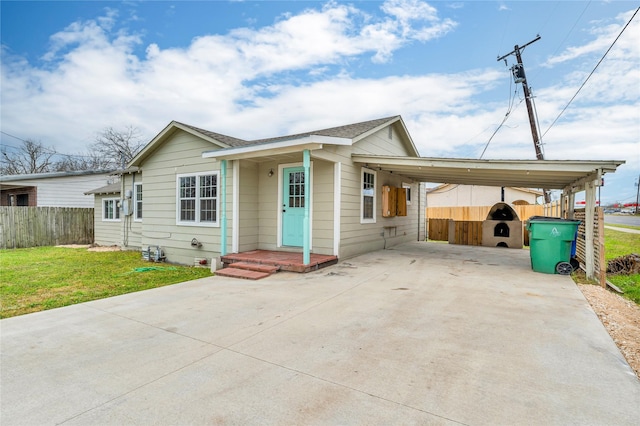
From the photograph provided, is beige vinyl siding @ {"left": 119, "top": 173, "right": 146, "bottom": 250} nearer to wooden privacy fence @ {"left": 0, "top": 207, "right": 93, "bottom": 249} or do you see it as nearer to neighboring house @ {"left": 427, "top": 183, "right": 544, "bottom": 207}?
wooden privacy fence @ {"left": 0, "top": 207, "right": 93, "bottom": 249}

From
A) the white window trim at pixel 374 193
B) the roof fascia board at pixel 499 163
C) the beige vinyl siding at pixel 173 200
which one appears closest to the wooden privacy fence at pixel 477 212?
the white window trim at pixel 374 193

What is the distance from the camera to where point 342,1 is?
10.1m

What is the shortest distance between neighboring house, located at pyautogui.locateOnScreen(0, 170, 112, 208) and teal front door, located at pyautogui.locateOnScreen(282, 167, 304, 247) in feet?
43.0

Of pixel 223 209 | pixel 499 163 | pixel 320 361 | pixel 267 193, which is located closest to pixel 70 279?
pixel 223 209

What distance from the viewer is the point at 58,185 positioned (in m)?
16.6

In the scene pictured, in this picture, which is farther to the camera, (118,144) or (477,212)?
(118,144)

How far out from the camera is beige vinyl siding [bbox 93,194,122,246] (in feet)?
42.7

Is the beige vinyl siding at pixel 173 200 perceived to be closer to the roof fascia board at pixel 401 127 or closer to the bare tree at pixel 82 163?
the roof fascia board at pixel 401 127

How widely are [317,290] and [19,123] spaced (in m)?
27.8

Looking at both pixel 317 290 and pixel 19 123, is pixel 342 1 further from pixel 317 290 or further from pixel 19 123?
pixel 19 123

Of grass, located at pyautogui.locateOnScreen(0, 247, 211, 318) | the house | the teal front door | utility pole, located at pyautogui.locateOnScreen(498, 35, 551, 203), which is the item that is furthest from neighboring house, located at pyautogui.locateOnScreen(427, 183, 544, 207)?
grass, located at pyautogui.locateOnScreen(0, 247, 211, 318)

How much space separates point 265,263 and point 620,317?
5780 millimetres

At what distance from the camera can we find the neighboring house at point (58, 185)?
1625cm

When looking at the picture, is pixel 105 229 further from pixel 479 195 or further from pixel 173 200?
pixel 479 195
